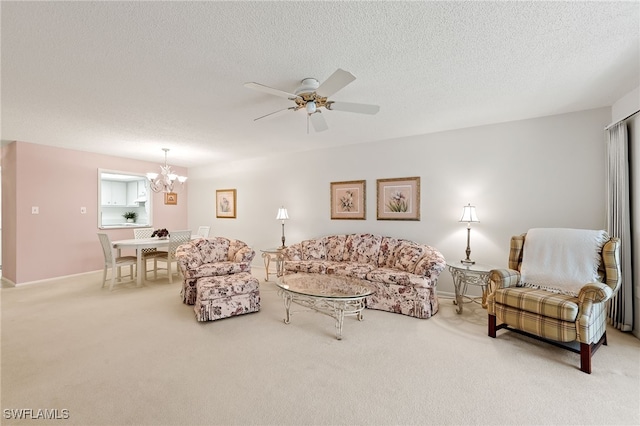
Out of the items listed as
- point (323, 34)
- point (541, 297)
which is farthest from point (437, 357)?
point (323, 34)

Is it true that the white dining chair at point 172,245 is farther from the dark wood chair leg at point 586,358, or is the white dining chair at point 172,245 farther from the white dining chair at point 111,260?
the dark wood chair leg at point 586,358

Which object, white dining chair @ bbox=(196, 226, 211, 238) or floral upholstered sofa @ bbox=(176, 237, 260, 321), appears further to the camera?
white dining chair @ bbox=(196, 226, 211, 238)

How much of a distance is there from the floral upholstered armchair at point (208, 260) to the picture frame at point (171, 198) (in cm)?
328

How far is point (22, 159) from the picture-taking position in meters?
→ 4.66

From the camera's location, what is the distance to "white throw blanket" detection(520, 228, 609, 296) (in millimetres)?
2660

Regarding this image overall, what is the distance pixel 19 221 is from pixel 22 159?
1.04 m

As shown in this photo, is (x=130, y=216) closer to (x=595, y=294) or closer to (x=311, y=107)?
(x=311, y=107)

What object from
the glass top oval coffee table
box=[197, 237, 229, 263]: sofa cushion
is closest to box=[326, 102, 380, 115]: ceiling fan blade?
the glass top oval coffee table

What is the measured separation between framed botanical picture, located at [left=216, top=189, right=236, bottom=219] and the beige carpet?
3.52 m

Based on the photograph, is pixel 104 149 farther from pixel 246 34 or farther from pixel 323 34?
pixel 323 34

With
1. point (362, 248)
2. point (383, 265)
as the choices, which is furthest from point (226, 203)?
point (383, 265)

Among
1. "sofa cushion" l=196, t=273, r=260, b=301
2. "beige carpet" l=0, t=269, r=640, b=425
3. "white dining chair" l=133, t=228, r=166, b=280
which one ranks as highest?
"white dining chair" l=133, t=228, r=166, b=280

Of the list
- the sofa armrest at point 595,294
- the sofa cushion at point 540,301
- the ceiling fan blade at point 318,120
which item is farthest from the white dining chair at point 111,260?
the sofa armrest at point 595,294

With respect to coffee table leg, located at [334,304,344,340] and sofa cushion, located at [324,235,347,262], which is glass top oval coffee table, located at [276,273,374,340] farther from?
sofa cushion, located at [324,235,347,262]
